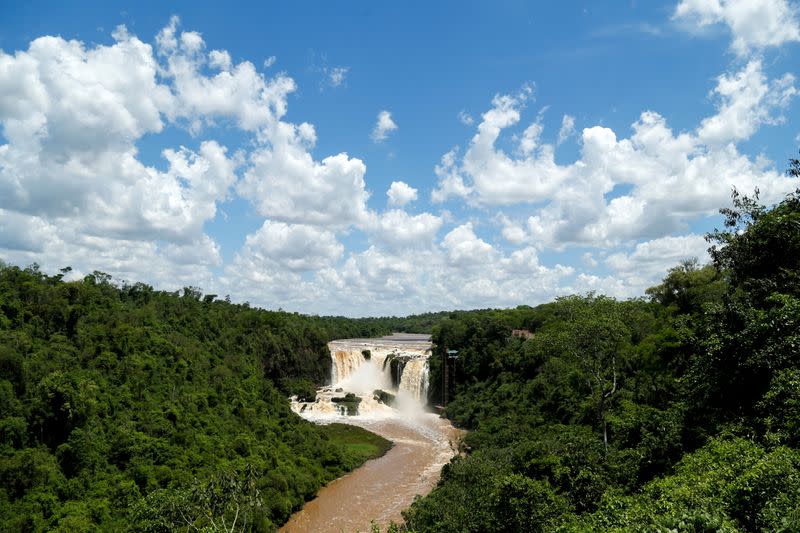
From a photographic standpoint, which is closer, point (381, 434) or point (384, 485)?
point (384, 485)

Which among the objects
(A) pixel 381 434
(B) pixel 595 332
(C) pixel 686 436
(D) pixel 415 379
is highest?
(B) pixel 595 332

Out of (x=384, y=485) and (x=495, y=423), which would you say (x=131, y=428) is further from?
(x=495, y=423)

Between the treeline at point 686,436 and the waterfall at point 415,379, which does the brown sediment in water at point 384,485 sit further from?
the waterfall at point 415,379

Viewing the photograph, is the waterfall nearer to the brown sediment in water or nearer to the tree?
the brown sediment in water

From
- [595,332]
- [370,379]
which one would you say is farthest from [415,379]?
[595,332]

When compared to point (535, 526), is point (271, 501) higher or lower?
lower

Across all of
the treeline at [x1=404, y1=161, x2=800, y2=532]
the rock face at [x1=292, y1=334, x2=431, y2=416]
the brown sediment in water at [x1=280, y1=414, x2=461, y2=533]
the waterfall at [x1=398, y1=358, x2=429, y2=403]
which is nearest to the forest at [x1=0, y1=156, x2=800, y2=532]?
the treeline at [x1=404, y1=161, x2=800, y2=532]

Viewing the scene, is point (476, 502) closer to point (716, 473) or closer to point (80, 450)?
Answer: point (716, 473)

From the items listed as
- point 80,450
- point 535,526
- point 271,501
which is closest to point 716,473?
point 535,526
